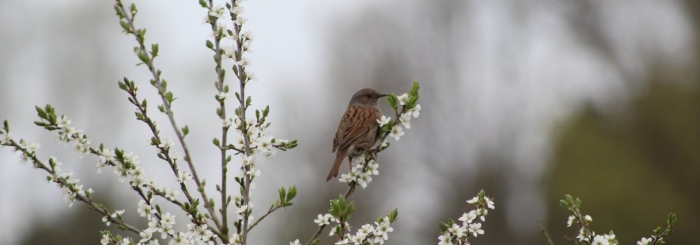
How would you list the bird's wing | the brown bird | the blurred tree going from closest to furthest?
the brown bird
the bird's wing
the blurred tree

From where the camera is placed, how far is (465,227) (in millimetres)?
4016

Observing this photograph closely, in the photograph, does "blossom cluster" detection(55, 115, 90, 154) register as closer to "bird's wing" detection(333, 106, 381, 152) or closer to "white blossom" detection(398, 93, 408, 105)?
"white blossom" detection(398, 93, 408, 105)

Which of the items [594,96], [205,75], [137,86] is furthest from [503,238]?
[137,86]

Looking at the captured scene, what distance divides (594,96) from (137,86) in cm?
1824

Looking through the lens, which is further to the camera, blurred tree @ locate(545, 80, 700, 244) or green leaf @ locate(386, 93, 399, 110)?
blurred tree @ locate(545, 80, 700, 244)

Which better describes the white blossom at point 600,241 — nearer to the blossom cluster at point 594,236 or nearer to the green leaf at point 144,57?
the blossom cluster at point 594,236

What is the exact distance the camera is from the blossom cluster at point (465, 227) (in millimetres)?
3914

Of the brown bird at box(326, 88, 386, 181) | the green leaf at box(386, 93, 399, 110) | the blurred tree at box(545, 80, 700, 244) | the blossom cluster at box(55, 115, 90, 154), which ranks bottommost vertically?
the blossom cluster at box(55, 115, 90, 154)

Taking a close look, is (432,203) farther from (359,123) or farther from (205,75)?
(359,123)

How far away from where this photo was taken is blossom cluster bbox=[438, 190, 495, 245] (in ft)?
12.8

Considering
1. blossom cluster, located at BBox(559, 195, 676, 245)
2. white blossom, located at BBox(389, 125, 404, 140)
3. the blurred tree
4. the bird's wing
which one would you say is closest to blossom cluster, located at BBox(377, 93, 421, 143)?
white blossom, located at BBox(389, 125, 404, 140)

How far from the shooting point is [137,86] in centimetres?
407

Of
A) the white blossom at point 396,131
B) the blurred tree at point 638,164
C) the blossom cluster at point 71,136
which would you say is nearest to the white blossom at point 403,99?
the white blossom at point 396,131

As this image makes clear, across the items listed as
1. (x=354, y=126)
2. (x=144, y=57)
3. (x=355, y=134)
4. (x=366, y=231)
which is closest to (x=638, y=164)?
(x=354, y=126)
